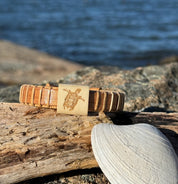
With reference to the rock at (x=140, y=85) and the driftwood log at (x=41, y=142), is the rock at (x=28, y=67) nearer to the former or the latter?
the rock at (x=140, y=85)

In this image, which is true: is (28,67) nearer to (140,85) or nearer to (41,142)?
(140,85)

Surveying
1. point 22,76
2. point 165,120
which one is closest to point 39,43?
point 22,76

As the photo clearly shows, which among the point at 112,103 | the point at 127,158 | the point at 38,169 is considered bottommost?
the point at 38,169

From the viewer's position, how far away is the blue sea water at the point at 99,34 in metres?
11.6

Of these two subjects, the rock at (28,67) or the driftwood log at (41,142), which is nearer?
the driftwood log at (41,142)

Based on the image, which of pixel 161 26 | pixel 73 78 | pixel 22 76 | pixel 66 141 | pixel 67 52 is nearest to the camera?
pixel 66 141

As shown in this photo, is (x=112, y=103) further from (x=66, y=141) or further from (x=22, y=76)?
(x=22, y=76)

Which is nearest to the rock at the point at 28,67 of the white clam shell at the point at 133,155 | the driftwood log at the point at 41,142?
the driftwood log at the point at 41,142

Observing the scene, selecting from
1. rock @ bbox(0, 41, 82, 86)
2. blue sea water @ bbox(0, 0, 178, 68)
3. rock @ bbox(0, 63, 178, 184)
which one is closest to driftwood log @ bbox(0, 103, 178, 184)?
rock @ bbox(0, 63, 178, 184)

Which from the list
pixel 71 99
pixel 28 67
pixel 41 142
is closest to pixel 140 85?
pixel 71 99

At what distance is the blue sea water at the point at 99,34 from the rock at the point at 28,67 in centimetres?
105

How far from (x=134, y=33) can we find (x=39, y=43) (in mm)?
4320

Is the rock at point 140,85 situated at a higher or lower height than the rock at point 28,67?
higher

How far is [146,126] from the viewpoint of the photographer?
2596 mm
